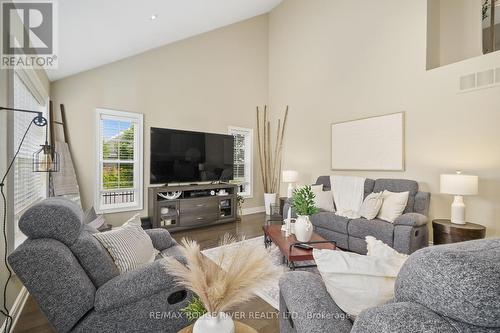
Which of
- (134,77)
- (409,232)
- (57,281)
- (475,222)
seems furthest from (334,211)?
(134,77)

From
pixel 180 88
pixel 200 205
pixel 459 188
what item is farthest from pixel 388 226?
pixel 180 88

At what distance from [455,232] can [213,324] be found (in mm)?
3241

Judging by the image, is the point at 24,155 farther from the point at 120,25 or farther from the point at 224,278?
the point at 224,278

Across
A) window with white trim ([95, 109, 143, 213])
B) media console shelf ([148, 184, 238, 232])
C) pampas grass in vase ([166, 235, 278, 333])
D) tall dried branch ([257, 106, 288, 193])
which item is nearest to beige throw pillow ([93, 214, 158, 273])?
pampas grass in vase ([166, 235, 278, 333])

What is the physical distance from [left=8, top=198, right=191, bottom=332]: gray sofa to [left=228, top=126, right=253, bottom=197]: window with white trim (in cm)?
456

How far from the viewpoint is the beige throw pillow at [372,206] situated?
335cm

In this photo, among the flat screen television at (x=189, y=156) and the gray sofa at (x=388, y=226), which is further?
the flat screen television at (x=189, y=156)

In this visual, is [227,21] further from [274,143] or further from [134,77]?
[274,143]

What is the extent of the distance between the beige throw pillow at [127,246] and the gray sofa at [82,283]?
0.11 meters

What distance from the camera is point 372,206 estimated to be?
338cm

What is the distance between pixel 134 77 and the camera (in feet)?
14.1

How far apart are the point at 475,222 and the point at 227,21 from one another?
17.6 ft

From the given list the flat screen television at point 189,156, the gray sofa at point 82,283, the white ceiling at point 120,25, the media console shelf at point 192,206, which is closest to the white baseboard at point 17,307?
the gray sofa at point 82,283

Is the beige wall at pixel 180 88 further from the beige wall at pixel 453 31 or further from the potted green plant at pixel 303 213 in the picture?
the beige wall at pixel 453 31
